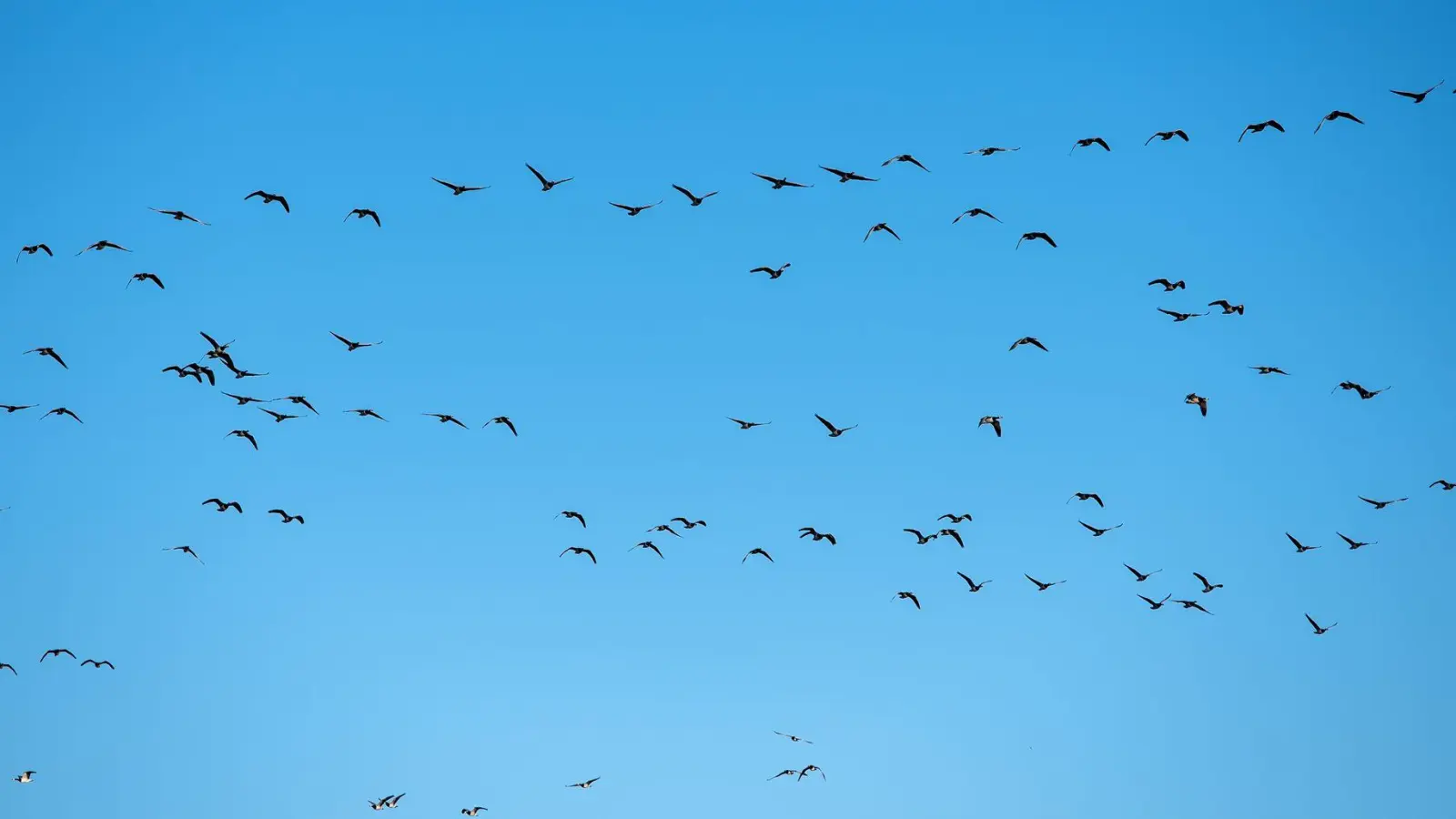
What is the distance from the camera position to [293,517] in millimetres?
113875

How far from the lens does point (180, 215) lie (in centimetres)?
9169

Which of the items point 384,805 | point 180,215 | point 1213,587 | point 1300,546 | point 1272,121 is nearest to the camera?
point 180,215

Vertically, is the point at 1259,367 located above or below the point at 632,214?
below

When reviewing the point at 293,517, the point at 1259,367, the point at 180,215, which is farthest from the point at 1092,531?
the point at 180,215

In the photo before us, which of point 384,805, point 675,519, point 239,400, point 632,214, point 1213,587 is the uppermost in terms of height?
point 632,214

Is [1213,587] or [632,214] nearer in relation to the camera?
[632,214]

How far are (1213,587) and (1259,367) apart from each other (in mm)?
22166

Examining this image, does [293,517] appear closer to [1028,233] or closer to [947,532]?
[947,532]

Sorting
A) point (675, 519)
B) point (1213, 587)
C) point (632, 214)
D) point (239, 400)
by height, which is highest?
point (632, 214)

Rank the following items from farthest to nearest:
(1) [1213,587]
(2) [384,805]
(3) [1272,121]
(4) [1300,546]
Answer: (2) [384,805]
(1) [1213,587]
(4) [1300,546]
(3) [1272,121]

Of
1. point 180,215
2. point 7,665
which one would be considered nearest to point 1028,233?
point 180,215

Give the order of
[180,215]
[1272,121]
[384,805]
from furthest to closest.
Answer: [384,805]
[1272,121]
[180,215]

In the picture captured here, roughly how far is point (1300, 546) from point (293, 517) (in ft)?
196

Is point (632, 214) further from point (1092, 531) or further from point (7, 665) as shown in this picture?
point (7, 665)
